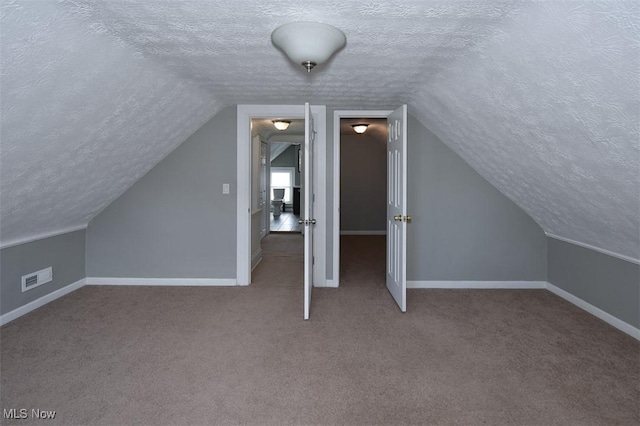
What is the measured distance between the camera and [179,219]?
13.7 ft

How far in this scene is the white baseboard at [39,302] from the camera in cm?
305

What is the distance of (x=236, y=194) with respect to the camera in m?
4.17

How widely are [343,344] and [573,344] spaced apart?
69.7 inches

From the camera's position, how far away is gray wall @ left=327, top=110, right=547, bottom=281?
409cm

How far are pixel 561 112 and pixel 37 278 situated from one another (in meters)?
4.52

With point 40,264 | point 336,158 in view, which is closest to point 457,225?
point 336,158

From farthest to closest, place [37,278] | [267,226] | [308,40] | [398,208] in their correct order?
1. [267,226]
2. [398,208]
3. [37,278]
4. [308,40]

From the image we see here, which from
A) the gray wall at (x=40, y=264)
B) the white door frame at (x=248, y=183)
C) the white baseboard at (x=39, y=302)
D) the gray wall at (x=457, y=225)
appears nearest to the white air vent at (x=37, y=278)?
the gray wall at (x=40, y=264)

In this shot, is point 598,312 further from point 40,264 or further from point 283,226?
point 283,226

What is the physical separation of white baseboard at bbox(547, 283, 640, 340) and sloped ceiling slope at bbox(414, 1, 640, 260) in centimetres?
59

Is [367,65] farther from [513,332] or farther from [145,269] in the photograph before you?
[145,269]

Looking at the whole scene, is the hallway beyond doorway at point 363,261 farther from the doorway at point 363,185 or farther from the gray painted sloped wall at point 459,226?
the gray painted sloped wall at point 459,226

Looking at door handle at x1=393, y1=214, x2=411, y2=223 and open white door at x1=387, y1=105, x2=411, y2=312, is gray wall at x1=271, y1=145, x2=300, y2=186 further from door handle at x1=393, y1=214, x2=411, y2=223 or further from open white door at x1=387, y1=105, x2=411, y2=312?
door handle at x1=393, y1=214, x2=411, y2=223

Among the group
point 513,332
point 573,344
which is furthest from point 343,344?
point 573,344
